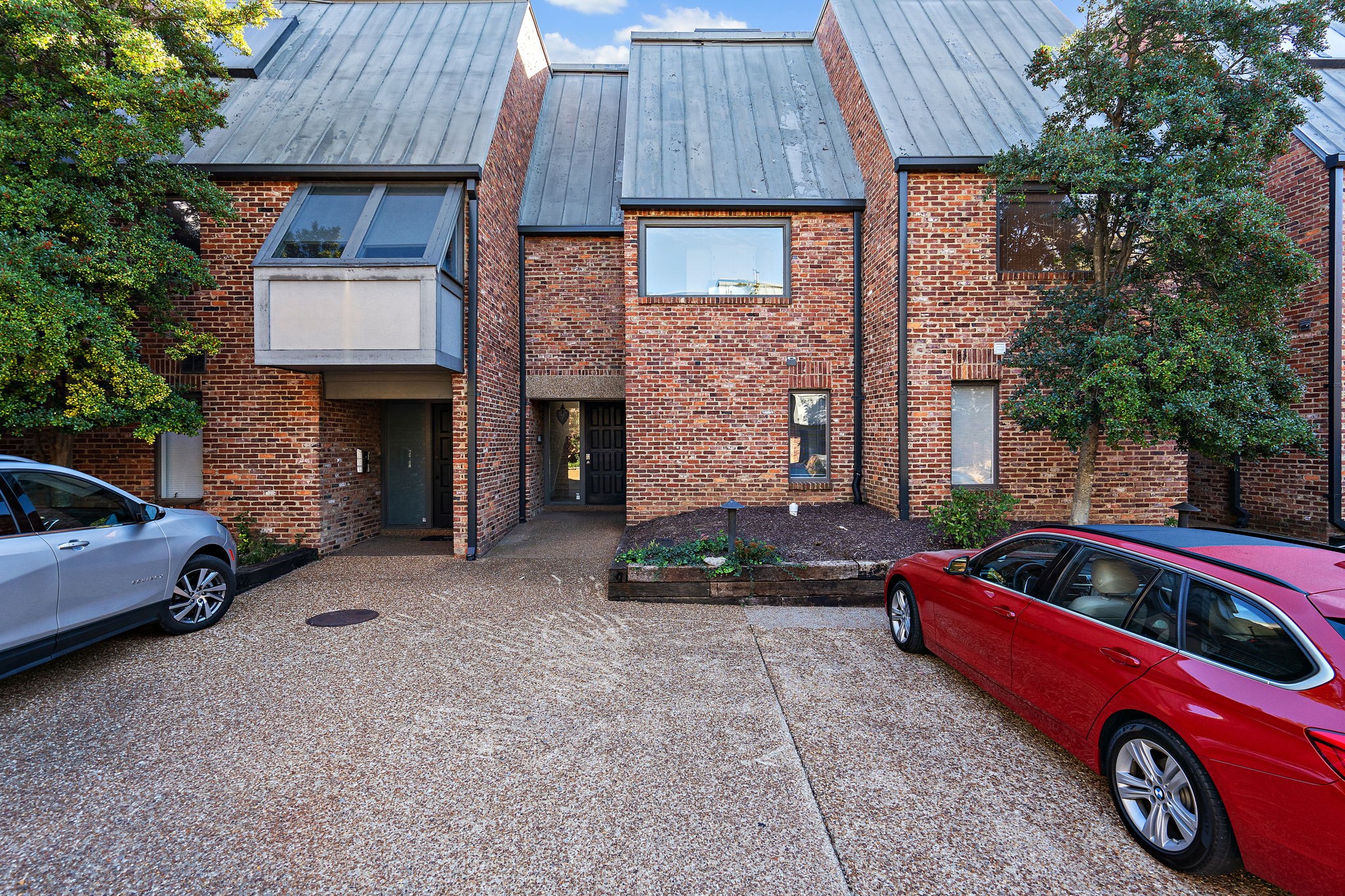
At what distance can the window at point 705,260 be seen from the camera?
9.24 metres

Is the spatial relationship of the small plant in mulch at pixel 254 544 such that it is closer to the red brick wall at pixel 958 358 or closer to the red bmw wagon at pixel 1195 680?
the red bmw wagon at pixel 1195 680

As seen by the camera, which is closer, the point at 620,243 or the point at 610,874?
the point at 610,874

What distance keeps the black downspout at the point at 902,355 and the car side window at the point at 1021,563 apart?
432 cm

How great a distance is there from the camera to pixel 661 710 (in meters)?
3.72

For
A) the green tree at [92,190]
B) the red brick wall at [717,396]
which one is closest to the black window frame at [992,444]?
the red brick wall at [717,396]

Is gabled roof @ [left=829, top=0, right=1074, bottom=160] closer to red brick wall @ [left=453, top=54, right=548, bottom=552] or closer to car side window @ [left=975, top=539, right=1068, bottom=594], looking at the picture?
red brick wall @ [left=453, top=54, right=548, bottom=552]

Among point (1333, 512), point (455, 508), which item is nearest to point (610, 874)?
point (455, 508)

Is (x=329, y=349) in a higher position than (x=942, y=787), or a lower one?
higher

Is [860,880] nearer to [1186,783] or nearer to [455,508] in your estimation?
[1186,783]

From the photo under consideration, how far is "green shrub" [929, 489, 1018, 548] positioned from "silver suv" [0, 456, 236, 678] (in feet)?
25.7

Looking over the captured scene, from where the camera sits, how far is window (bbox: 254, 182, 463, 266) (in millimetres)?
7000

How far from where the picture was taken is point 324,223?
7410 mm

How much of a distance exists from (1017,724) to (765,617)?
7.60ft

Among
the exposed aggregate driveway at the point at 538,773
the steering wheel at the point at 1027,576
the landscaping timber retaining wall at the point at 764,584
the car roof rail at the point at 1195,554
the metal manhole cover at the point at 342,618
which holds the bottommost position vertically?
the exposed aggregate driveway at the point at 538,773
